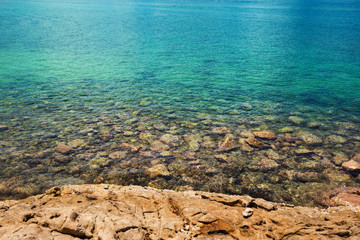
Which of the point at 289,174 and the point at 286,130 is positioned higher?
the point at 289,174

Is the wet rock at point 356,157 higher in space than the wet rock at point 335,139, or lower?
higher

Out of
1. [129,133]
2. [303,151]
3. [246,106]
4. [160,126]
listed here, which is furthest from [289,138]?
[129,133]

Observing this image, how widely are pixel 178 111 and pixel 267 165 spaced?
642 cm

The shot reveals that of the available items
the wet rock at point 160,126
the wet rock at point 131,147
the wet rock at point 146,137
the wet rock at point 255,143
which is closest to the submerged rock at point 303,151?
Answer: the wet rock at point 255,143

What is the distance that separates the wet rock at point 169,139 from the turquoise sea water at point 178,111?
23cm

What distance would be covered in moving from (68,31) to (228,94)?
3688 centimetres

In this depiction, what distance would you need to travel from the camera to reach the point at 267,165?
9031 millimetres

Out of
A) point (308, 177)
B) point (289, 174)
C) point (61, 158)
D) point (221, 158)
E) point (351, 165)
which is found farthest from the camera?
point (221, 158)

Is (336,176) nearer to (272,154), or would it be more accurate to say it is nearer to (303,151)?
(303,151)

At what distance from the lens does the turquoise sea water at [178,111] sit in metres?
8.38

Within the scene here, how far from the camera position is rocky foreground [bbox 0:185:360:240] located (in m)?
4.54

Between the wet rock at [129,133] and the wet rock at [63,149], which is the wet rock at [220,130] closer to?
the wet rock at [129,133]

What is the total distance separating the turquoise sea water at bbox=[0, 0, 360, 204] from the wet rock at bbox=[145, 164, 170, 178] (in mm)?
156

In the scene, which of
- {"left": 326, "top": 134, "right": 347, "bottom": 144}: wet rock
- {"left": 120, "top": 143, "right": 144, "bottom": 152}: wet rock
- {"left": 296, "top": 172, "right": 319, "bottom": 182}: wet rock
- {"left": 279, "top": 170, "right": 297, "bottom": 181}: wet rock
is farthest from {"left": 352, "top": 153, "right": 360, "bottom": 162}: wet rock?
{"left": 120, "top": 143, "right": 144, "bottom": 152}: wet rock
